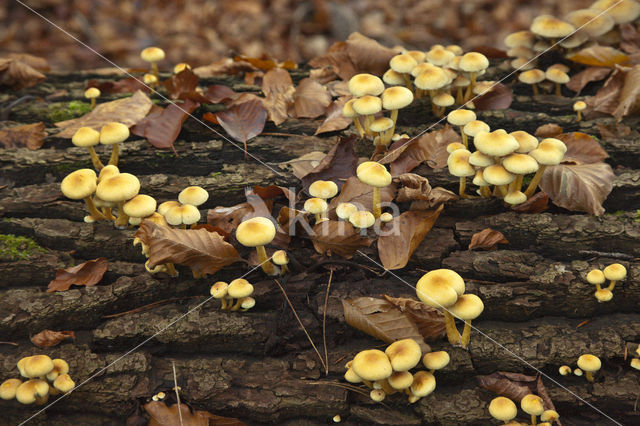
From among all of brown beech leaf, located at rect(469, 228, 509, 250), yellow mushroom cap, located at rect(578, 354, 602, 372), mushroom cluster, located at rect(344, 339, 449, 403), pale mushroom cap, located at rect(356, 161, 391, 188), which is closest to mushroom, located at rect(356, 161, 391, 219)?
pale mushroom cap, located at rect(356, 161, 391, 188)

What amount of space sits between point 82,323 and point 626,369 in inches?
130

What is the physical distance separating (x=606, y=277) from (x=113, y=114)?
3.93 meters

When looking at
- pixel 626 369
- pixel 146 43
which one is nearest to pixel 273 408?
pixel 626 369

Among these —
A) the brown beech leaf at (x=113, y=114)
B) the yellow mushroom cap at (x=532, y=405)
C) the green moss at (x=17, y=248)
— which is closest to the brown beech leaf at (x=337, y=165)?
the brown beech leaf at (x=113, y=114)

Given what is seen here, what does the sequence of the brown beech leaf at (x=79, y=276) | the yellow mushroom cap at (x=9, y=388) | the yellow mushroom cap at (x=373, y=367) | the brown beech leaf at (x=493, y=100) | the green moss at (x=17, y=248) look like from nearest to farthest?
the yellow mushroom cap at (x=373, y=367) < the yellow mushroom cap at (x=9, y=388) < the brown beech leaf at (x=79, y=276) < the green moss at (x=17, y=248) < the brown beech leaf at (x=493, y=100)

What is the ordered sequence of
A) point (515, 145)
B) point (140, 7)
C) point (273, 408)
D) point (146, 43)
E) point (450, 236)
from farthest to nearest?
point (140, 7)
point (146, 43)
point (450, 236)
point (515, 145)
point (273, 408)

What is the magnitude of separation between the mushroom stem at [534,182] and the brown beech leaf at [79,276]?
2.92 metres

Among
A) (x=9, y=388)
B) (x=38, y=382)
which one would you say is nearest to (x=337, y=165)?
(x=38, y=382)

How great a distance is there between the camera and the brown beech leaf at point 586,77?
171 inches

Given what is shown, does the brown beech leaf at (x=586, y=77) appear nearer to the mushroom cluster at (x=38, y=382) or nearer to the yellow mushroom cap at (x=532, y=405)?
the yellow mushroom cap at (x=532, y=405)

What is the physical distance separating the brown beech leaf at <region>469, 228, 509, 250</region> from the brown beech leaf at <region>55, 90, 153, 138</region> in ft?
9.44

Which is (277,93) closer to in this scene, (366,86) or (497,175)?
(366,86)

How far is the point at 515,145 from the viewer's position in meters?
3.02

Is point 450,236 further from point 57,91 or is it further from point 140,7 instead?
point 140,7
